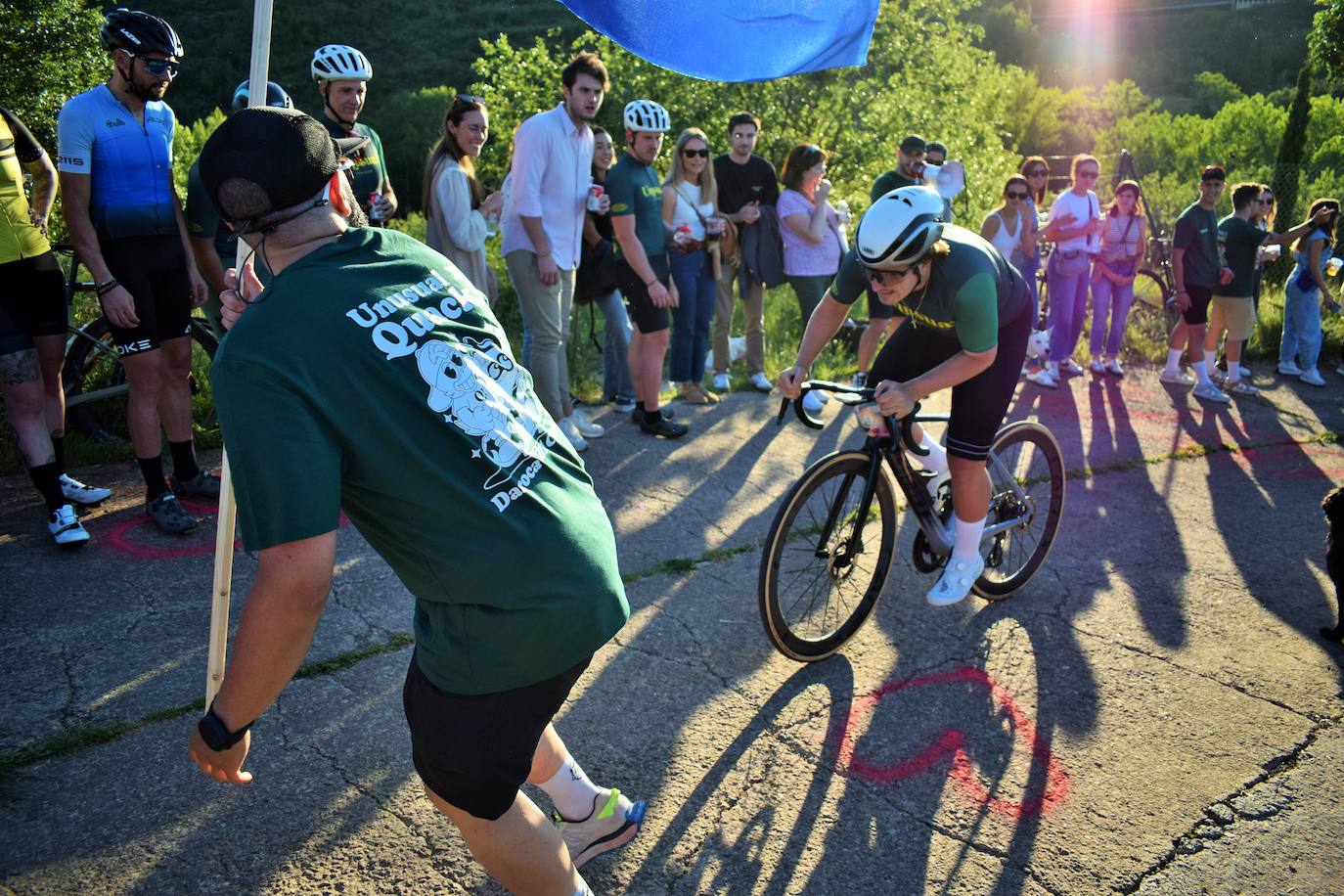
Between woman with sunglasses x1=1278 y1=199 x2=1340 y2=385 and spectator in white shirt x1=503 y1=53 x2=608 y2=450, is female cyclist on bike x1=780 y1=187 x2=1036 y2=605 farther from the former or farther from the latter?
woman with sunglasses x1=1278 y1=199 x2=1340 y2=385

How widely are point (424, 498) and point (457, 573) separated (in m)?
0.16

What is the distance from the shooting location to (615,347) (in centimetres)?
731

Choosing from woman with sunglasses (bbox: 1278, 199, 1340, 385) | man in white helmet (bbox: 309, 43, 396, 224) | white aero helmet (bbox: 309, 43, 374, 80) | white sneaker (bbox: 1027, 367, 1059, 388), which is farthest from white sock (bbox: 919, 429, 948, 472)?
woman with sunglasses (bbox: 1278, 199, 1340, 385)

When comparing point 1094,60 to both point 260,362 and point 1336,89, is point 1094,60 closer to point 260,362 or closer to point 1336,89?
point 1336,89

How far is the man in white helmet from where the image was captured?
5324mm

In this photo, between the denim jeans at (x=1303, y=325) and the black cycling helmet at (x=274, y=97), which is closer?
the black cycling helmet at (x=274, y=97)

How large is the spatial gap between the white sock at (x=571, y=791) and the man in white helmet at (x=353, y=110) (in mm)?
3586

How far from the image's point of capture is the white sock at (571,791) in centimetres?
270

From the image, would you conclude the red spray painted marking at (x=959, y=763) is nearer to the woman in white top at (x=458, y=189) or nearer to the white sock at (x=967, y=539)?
the white sock at (x=967, y=539)

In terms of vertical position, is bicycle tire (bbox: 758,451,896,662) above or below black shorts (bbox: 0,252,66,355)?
below

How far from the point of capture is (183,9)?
634 inches

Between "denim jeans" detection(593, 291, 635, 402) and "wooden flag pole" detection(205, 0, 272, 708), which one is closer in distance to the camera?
"wooden flag pole" detection(205, 0, 272, 708)

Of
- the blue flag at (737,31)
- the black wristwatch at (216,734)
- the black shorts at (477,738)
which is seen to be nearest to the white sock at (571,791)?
the black shorts at (477,738)

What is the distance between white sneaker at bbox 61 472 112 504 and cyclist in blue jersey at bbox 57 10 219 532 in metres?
0.30
